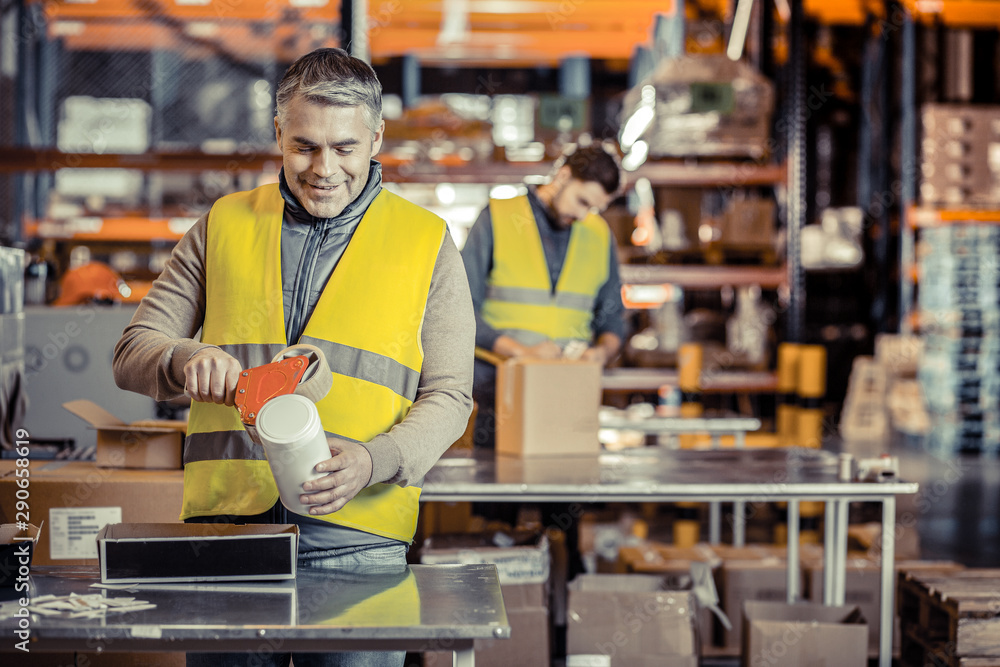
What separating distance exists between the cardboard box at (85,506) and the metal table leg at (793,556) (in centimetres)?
213

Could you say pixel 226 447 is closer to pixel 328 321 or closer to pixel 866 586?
pixel 328 321

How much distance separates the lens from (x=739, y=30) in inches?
282

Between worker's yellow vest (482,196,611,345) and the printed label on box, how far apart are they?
1.64 m

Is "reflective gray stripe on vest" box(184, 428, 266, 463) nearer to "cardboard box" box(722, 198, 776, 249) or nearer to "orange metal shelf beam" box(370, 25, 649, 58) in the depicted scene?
"cardboard box" box(722, 198, 776, 249)

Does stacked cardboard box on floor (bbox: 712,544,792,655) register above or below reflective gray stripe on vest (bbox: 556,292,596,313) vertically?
below

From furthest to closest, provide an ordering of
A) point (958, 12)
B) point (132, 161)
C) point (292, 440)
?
point (958, 12), point (132, 161), point (292, 440)

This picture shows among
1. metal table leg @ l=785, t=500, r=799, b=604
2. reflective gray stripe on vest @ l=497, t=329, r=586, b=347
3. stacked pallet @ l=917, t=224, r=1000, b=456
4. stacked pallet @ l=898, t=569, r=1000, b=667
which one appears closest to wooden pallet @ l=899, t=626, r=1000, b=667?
stacked pallet @ l=898, t=569, r=1000, b=667

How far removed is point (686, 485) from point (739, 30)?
5.55 m

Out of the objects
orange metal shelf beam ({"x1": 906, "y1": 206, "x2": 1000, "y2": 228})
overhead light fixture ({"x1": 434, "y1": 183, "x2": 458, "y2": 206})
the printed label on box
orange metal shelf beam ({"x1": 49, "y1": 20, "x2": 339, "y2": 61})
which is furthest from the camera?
orange metal shelf beam ({"x1": 906, "y1": 206, "x2": 1000, "y2": 228})

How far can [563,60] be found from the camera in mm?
7715

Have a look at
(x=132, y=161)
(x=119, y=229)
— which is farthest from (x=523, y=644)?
(x=119, y=229)

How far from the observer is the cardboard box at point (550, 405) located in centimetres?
296

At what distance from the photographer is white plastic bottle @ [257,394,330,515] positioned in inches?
53.6

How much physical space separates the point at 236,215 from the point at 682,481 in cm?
160
